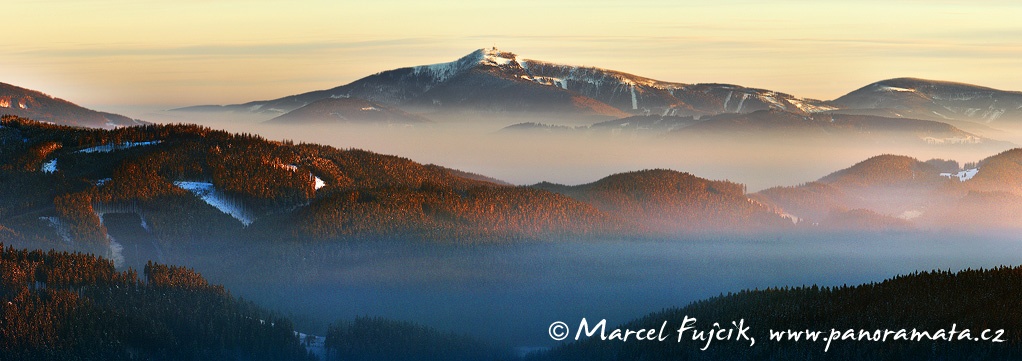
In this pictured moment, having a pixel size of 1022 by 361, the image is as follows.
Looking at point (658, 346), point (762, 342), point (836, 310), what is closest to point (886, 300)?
A: point (836, 310)

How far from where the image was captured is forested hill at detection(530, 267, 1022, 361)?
566ft

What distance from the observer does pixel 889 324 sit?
186750mm

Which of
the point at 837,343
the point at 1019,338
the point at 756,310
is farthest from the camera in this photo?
the point at 756,310

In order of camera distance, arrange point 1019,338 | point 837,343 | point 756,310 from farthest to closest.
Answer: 1. point 756,310
2. point 837,343
3. point 1019,338

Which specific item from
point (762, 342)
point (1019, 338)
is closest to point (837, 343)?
point (762, 342)

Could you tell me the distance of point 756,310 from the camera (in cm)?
19812

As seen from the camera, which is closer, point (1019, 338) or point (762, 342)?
point (1019, 338)

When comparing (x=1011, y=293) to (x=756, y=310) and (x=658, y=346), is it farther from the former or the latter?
(x=658, y=346)

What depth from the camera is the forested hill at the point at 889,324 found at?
172 m

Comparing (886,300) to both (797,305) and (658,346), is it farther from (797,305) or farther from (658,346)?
(658,346)

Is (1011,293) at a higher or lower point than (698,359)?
higher

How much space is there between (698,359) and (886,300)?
106 ft

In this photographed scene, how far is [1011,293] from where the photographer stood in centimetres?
18550

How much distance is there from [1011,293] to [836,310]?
24.5 m
